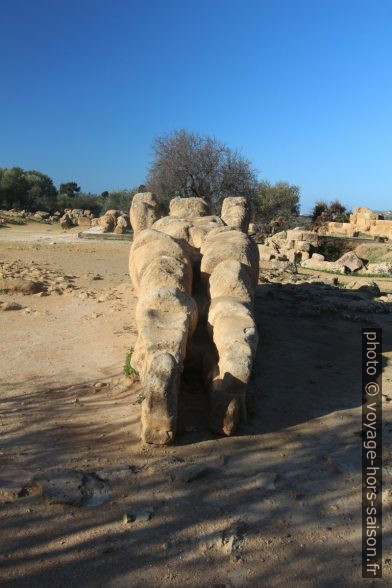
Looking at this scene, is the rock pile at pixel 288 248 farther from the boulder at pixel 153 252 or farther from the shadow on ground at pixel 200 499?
the shadow on ground at pixel 200 499

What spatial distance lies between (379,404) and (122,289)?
5.45 m

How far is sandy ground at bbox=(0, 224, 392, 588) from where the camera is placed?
8.34 feet

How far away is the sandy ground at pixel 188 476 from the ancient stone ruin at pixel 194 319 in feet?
0.79

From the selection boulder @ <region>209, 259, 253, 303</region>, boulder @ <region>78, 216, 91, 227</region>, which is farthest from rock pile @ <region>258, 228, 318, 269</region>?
boulder @ <region>78, 216, 91, 227</region>

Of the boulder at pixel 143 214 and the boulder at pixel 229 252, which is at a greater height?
the boulder at pixel 143 214

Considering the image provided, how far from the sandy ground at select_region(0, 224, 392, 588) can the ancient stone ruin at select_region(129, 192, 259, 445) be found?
239mm

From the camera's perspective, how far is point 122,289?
9.18m

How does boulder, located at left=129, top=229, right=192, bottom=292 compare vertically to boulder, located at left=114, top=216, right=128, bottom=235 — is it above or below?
below

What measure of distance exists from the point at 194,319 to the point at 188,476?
61.6 inches

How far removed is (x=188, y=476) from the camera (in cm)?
326

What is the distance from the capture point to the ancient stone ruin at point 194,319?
3.58m

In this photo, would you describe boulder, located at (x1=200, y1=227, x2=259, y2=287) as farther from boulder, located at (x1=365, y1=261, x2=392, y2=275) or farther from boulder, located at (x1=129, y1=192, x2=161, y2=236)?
boulder, located at (x1=365, y1=261, x2=392, y2=275)

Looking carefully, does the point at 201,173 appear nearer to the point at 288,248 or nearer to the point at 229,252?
the point at 288,248

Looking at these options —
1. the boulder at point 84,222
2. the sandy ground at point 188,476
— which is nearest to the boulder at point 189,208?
the sandy ground at point 188,476
